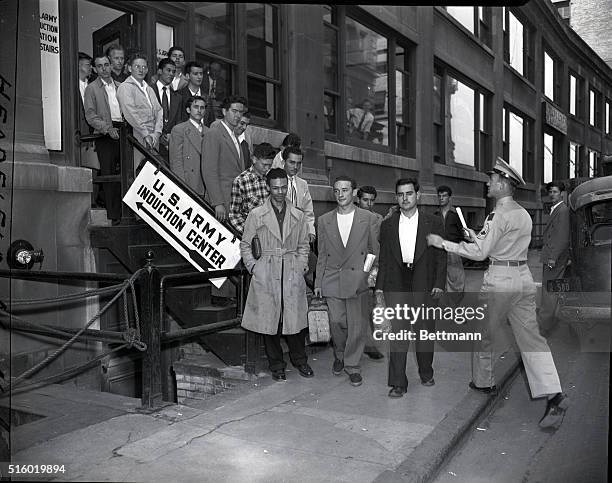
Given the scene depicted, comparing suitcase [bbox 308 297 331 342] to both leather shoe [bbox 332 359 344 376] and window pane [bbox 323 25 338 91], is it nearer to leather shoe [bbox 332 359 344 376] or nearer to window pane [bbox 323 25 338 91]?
leather shoe [bbox 332 359 344 376]

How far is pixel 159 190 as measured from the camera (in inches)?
233

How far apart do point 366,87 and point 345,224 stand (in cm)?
125

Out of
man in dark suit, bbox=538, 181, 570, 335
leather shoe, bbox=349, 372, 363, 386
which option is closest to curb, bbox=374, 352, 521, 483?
leather shoe, bbox=349, 372, 363, 386

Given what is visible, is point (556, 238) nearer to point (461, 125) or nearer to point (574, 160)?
point (574, 160)

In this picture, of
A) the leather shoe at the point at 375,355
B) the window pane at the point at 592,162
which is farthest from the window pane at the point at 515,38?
the leather shoe at the point at 375,355

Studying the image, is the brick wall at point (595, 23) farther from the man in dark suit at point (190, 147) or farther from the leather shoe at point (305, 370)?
the leather shoe at point (305, 370)

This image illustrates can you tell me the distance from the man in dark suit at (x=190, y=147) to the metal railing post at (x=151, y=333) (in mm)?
1332

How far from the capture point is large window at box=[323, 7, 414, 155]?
489 cm

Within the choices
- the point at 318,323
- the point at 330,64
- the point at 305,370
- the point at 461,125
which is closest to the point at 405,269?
the point at 318,323

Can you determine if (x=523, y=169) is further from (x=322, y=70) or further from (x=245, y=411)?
(x=245, y=411)

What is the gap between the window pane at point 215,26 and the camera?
4546 millimetres

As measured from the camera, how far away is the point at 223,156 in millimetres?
5340

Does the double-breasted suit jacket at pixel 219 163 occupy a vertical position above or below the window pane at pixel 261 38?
below

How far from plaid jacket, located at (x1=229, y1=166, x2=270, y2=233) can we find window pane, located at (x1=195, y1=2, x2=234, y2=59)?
1276 mm
